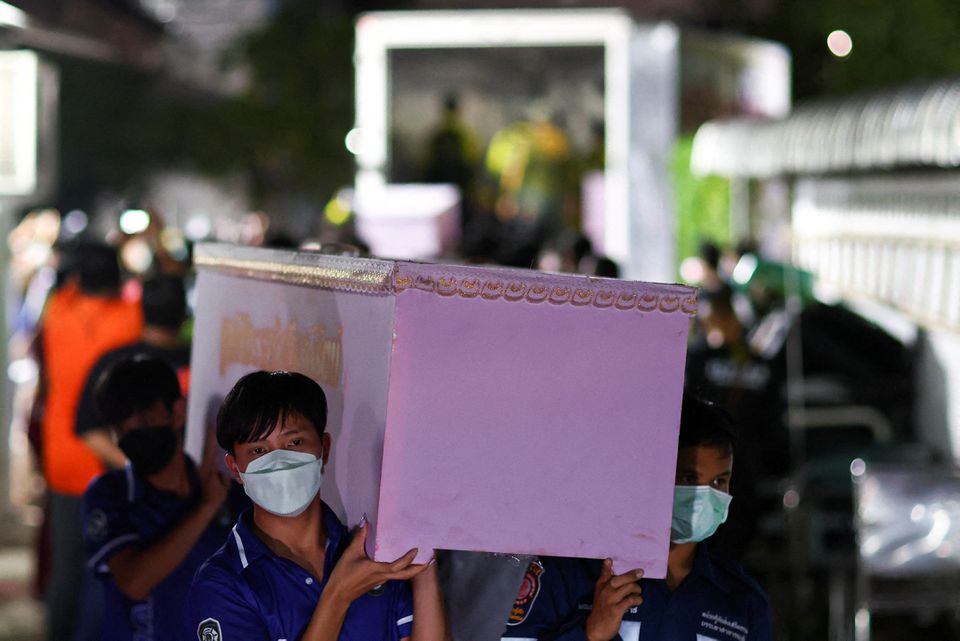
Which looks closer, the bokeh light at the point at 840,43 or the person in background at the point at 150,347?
the person in background at the point at 150,347

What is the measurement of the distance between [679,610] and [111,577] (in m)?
1.49

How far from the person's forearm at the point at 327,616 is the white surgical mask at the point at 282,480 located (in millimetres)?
179

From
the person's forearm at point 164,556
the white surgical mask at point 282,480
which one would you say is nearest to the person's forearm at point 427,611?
the white surgical mask at point 282,480

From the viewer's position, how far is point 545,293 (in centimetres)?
306

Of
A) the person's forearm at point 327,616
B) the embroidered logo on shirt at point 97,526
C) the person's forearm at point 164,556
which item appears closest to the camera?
the person's forearm at point 327,616

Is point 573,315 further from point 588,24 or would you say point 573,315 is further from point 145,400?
point 588,24

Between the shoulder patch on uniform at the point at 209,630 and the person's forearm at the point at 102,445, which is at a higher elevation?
the person's forearm at the point at 102,445

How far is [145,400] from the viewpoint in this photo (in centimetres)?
420

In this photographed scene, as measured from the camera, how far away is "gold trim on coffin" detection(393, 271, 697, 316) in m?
3.01

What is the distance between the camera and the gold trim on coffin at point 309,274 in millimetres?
3102

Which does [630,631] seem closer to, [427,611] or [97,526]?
[427,611]

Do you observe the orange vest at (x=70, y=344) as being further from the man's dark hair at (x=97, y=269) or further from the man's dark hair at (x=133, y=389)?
the man's dark hair at (x=133, y=389)

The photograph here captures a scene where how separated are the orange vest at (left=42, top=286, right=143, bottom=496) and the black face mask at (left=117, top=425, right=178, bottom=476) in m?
2.29

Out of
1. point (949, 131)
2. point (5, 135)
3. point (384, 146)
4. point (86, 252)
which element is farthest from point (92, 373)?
point (384, 146)
